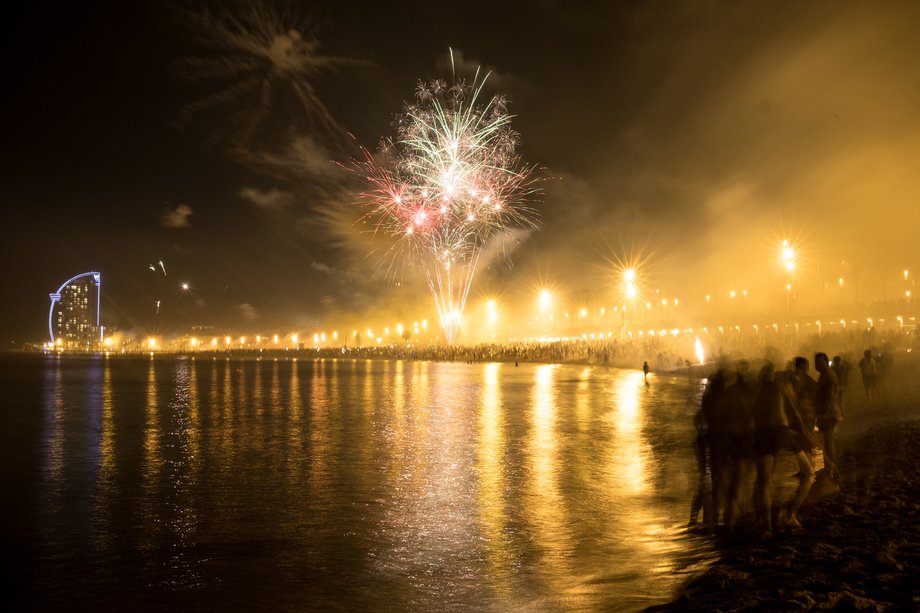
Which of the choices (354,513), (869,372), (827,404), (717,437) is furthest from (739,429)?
(869,372)

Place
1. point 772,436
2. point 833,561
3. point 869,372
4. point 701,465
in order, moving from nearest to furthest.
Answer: point 833,561, point 772,436, point 701,465, point 869,372

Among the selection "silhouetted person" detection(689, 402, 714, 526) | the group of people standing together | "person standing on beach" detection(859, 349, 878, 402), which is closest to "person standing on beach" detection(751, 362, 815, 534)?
the group of people standing together

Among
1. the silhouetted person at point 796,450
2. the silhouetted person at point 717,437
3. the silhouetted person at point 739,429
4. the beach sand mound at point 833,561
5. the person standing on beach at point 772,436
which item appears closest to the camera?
the beach sand mound at point 833,561

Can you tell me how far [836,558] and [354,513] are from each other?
6454mm

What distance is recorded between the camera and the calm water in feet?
23.6

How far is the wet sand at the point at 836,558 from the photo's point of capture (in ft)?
18.5

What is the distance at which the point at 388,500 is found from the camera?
1125cm

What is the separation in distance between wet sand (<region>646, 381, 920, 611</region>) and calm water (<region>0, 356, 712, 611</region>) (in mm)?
624

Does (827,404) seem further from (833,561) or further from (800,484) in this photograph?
(833,561)

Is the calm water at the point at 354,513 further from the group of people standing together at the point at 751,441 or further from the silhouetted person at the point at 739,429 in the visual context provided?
the silhouetted person at the point at 739,429

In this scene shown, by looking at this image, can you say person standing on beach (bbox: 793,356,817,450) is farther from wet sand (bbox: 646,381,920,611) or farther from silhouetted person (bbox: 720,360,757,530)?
silhouetted person (bbox: 720,360,757,530)

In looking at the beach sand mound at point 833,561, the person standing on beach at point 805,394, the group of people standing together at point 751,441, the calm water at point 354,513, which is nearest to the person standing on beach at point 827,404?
the person standing on beach at point 805,394

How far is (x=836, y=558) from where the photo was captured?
21.9 feet

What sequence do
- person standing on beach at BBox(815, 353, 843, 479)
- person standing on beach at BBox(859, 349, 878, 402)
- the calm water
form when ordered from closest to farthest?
1. the calm water
2. person standing on beach at BBox(815, 353, 843, 479)
3. person standing on beach at BBox(859, 349, 878, 402)
